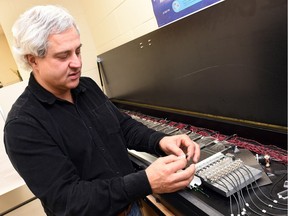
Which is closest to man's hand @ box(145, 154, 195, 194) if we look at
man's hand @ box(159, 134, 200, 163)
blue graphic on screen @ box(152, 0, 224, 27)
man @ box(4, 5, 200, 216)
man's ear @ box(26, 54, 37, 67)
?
man @ box(4, 5, 200, 216)

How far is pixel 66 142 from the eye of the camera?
33.9 inches

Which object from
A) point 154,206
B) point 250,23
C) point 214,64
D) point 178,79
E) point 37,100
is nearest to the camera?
point 37,100

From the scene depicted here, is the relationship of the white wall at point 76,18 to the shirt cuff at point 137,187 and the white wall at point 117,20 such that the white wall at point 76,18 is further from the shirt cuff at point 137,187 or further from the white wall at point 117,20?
the shirt cuff at point 137,187

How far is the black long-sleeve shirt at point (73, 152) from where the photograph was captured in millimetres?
745

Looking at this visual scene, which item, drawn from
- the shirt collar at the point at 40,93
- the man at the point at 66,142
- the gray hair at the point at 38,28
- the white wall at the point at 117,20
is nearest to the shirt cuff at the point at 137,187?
the man at the point at 66,142

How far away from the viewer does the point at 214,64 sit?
1238 millimetres

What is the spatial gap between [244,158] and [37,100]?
777 millimetres

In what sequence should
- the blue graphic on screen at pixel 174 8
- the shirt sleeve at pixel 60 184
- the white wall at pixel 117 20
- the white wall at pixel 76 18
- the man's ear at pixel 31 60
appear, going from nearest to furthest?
the shirt sleeve at pixel 60 184 → the man's ear at pixel 31 60 → the blue graphic on screen at pixel 174 8 → the white wall at pixel 117 20 → the white wall at pixel 76 18

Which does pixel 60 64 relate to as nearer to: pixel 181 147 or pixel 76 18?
pixel 181 147

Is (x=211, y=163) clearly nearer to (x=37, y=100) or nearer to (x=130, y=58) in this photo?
(x=37, y=100)

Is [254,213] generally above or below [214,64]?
below

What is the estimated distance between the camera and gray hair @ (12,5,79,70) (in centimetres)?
78

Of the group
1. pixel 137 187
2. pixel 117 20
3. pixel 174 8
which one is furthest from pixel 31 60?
pixel 117 20

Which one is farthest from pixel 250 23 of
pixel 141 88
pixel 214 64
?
pixel 141 88
